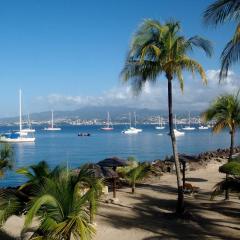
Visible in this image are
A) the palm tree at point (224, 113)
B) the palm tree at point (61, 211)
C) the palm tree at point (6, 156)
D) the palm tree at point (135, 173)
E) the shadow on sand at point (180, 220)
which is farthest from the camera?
A: the palm tree at point (135, 173)

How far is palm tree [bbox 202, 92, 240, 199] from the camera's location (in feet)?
69.2

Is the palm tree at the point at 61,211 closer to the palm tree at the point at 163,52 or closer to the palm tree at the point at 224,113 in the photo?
the palm tree at the point at 163,52

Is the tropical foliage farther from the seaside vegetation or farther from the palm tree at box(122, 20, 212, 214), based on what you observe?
the seaside vegetation

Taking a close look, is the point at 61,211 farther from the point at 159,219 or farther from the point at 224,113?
the point at 224,113

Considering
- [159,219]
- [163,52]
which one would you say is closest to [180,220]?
[159,219]

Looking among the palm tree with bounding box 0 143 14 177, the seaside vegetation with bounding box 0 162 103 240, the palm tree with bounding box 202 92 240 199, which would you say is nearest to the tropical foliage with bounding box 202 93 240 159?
the palm tree with bounding box 202 92 240 199

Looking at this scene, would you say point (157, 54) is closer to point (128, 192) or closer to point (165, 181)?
point (128, 192)

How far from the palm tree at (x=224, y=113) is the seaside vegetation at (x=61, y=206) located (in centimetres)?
1139

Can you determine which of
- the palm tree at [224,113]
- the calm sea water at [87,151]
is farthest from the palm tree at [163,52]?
the calm sea water at [87,151]

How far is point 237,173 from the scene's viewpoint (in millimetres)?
12820

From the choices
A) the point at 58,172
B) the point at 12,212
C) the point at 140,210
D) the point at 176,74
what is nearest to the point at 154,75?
the point at 176,74

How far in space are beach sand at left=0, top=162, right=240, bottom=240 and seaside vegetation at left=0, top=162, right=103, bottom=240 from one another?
3544 millimetres

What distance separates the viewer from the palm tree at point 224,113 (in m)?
21.1

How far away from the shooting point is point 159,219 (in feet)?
55.4
